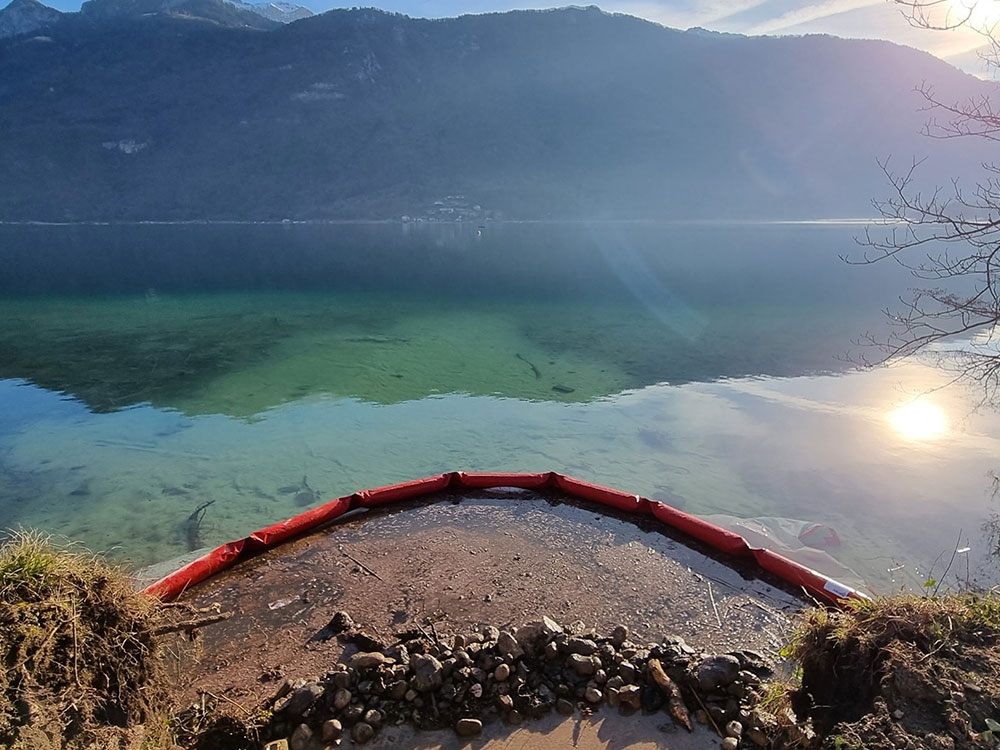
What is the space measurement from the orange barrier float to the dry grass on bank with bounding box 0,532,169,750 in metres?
1.46

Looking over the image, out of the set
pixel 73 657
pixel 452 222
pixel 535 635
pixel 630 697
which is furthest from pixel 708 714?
pixel 452 222

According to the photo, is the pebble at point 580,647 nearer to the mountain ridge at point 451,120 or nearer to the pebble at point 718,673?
the pebble at point 718,673

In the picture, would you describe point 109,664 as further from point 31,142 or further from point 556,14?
point 556,14

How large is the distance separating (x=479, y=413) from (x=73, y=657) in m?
9.64

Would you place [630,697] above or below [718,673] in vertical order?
below

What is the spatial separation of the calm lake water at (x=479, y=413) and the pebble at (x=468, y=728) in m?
4.86

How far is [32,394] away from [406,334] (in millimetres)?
10702

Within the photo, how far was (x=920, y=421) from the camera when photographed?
1187 cm

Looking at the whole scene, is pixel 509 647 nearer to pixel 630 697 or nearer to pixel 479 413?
pixel 630 697

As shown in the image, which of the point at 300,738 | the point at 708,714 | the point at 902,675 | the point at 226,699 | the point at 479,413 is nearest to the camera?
the point at 902,675

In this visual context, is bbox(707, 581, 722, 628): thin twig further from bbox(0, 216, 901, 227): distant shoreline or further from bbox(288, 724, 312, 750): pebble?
bbox(0, 216, 901, 227): distant shoreline

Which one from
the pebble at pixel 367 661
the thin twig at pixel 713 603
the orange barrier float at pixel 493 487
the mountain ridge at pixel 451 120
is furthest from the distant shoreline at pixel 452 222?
the pebble at pixel 367 661

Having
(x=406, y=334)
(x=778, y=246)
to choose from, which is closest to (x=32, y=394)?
(x=406, y=334)

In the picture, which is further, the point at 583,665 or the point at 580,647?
the point at 580,647
